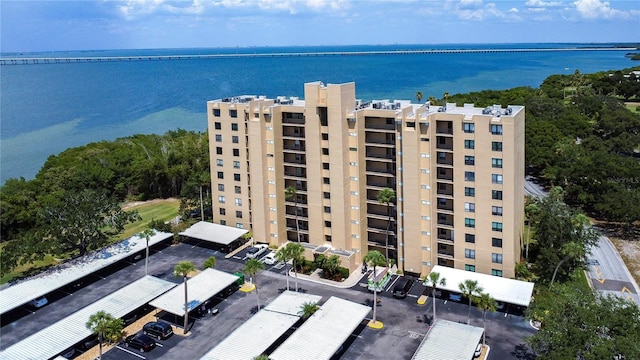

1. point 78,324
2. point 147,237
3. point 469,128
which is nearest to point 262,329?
point 78,324

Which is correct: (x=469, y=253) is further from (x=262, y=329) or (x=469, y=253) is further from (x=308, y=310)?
(x=262, y=329)

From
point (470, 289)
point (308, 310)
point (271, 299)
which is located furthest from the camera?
point (271, 299)

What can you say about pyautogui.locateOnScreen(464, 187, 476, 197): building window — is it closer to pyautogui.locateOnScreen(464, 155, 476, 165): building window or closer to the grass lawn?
pyautogui.locateOnScreen(464, 155, 476, 165): building window

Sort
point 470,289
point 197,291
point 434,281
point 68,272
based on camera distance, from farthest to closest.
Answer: point 68,272 < point 197,291 < point 434,281 < point 470,289

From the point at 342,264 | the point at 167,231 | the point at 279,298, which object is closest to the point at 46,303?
the point at 167,231

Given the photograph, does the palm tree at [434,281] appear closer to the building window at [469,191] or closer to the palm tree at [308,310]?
the building window at [469,191]

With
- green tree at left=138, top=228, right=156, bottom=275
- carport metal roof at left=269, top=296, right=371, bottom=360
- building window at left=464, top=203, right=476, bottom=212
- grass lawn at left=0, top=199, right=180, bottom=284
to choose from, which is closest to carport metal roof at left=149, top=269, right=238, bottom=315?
green tree at left=138, top=228, right=156, bottom=275
